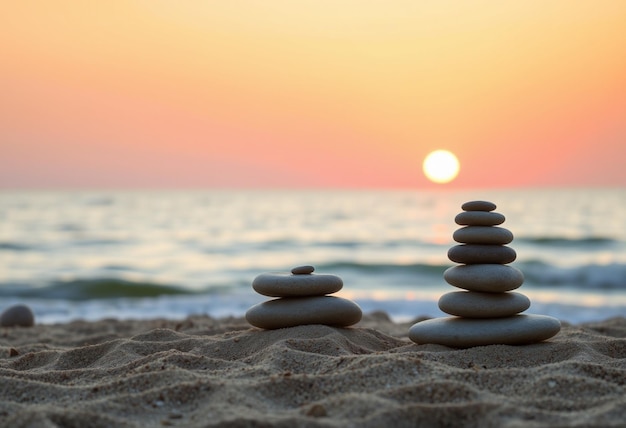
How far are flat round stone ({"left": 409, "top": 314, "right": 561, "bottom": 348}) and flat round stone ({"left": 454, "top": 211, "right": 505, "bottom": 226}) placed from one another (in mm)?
640

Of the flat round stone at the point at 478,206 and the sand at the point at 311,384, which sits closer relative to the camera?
the sand at the point at 311,384

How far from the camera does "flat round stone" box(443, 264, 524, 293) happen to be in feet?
15.0

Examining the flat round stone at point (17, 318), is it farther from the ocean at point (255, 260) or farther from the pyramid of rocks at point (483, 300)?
the pyramid of rocks at point (483, 300)

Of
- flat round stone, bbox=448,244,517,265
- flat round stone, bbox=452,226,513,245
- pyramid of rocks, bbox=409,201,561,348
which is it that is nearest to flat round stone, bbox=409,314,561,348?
pyramid of rocks, bbox=409,201,561,348

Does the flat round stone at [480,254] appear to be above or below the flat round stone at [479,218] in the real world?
below

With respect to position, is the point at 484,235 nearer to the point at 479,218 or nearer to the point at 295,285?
the point at 479,218

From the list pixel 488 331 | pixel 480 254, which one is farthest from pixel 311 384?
pixel 480 254

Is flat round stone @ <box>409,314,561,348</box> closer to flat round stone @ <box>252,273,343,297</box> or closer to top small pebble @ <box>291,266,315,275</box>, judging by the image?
flat round stone @ <box>252,273,343,297</box>

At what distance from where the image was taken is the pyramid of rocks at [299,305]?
5027 millimetres

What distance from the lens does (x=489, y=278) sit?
15.0 feet

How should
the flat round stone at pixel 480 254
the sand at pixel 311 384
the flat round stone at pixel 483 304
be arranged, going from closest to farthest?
the sand at pixel 311 384, the flat round stone at pixel 483 304, the flat round stone at pixel 480 254

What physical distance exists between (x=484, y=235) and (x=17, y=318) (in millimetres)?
5873

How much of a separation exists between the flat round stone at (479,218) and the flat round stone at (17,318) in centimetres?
566

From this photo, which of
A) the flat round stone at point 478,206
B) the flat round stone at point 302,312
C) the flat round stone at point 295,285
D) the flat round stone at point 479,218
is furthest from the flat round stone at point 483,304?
the flat round stone at point 295,285
